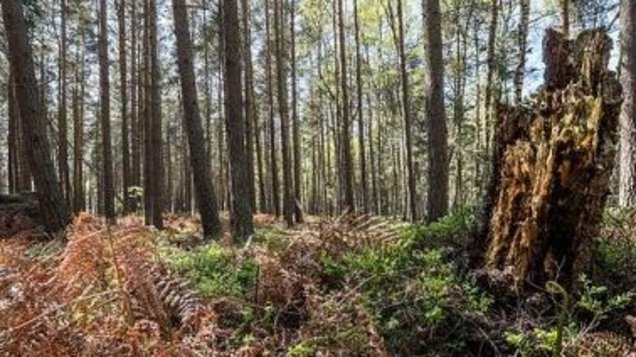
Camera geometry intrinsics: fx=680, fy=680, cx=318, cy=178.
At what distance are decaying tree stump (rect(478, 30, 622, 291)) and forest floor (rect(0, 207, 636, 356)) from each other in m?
0.20

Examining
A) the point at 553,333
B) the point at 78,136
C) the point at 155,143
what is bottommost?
the point at 553,333

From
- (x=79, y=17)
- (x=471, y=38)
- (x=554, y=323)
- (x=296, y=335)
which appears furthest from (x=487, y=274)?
(x=79, y=17)

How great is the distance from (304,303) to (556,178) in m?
1.66

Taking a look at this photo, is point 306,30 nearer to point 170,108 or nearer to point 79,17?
point 79,17

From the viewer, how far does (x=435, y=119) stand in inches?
365

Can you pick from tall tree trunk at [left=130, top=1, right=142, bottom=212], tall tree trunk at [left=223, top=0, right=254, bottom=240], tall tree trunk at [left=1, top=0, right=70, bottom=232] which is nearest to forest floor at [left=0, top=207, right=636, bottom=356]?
tall tree trunk at [left=1, top=0, right=70, bottom=232]

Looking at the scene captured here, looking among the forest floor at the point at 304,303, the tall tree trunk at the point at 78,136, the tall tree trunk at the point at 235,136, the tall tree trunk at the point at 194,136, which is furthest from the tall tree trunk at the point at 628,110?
the tall tree trunk at the point at 78,136

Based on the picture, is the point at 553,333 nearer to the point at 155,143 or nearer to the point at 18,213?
the point at 18,213

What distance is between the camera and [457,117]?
2073 cm

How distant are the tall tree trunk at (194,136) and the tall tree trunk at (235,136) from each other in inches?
29.6

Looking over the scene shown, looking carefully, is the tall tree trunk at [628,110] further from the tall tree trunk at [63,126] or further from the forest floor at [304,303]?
the tall tree trunk at [63,126]

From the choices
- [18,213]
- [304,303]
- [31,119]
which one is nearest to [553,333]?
[304,303]

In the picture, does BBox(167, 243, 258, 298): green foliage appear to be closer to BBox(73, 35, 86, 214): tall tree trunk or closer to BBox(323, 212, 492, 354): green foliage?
BBox(323, 212, 492, 354): green foliage

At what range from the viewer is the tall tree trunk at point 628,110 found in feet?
28.0
